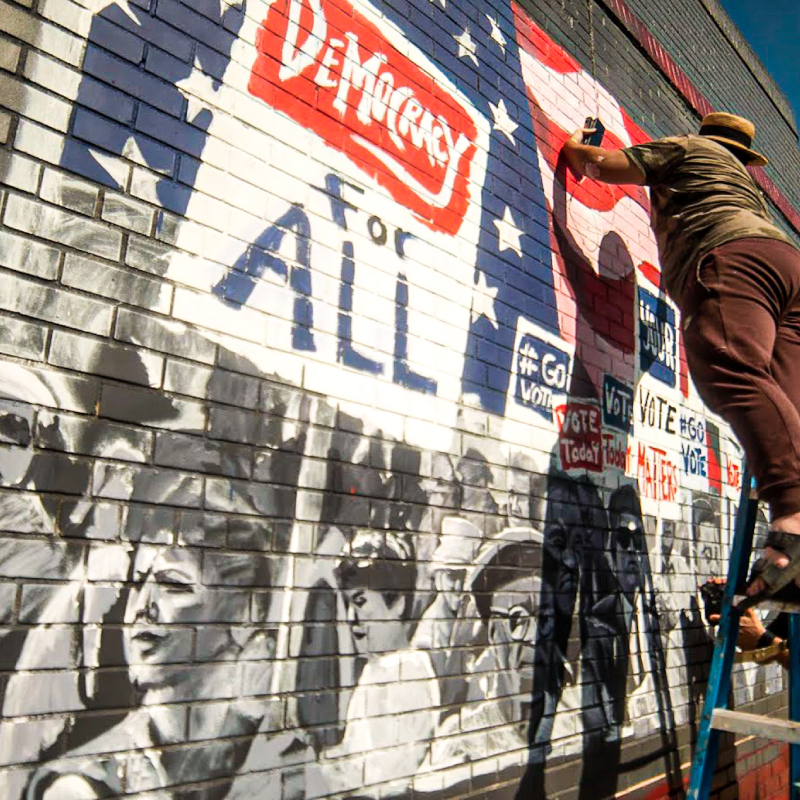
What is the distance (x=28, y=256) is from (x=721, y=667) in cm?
300

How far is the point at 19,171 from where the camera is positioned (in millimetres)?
2010

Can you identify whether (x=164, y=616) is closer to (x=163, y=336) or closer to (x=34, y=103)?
(x=163, y=336)

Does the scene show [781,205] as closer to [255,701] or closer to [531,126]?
[531,126]

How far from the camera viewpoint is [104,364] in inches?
82.7

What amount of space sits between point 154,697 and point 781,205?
7545 mm

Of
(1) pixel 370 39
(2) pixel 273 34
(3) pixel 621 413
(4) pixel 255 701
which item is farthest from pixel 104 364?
(3) pixel 621 413

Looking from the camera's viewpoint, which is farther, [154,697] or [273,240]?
[273,240]

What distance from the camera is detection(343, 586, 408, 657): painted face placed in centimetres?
260

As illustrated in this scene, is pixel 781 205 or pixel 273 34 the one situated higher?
pixel 781 205

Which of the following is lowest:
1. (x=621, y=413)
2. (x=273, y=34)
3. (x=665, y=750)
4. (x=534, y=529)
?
(x=665, y=750)

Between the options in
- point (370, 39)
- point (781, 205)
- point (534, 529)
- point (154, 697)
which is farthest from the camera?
point (781, 205)

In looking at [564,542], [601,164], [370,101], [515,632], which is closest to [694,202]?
[601,164]

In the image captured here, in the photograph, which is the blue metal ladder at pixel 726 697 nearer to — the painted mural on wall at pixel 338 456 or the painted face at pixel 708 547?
the painted mural on wall at pixel 338 456

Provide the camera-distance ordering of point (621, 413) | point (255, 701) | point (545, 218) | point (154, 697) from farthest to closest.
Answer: point (621, 413), point (545, 218), point (255, 701), point (154, 697)
